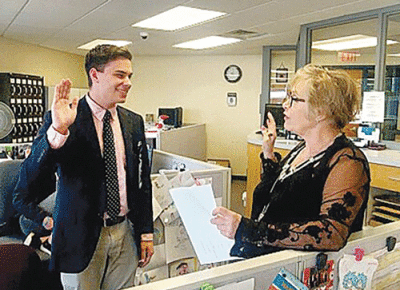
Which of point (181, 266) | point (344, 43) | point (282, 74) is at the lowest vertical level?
point (181, 266)

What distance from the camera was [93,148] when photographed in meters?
1.55

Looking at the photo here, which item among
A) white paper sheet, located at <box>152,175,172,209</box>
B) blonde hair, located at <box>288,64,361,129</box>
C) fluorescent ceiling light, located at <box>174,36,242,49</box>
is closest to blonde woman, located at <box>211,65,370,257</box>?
blonde hair, located at <box>288,64,361,129</box>

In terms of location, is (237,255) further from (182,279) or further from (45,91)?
(45,91)

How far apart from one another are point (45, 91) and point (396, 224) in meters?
6.38

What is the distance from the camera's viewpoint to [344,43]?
5.67 m

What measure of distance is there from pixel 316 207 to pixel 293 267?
0.69 feet

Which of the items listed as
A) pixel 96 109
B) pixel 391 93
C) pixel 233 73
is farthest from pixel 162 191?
pixel 233 73

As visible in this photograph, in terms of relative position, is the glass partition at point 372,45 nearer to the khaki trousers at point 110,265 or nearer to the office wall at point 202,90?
the khaki trousers at point 110,265

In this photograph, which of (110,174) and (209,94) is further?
(209,94)

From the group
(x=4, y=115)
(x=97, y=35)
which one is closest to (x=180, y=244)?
(x=4, y=115)

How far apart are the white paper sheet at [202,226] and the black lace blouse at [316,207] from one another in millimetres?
76

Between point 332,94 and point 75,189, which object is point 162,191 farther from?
point 332,94

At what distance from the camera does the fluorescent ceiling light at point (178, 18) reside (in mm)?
4416

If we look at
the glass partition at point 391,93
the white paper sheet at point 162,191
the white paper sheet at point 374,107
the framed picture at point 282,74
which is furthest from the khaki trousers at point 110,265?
the framed picture at point 282,74
